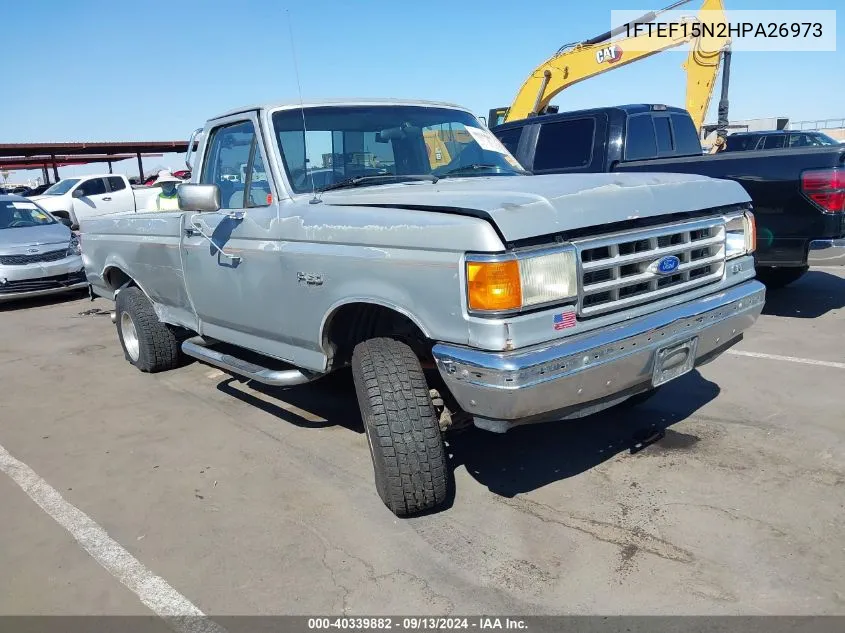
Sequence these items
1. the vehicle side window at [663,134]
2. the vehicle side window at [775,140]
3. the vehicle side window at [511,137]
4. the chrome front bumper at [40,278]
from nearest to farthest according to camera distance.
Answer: the vehicle side window at [663,134], the vehicle side window at [511,137], the chrome front bumper at [40,278], the vehicle side window at [775,140]

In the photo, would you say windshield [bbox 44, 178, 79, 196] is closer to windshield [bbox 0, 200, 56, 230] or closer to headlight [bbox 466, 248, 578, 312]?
windshield [bbox 0, 200, 56, 230]

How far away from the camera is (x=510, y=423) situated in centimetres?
275

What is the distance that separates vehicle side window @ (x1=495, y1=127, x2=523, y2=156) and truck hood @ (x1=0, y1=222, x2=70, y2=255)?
6.73 m

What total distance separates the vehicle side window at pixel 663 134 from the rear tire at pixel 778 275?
5.66ft

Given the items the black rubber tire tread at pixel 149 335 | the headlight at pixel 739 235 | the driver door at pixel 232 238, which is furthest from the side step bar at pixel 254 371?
the headlight at pixel 739 235

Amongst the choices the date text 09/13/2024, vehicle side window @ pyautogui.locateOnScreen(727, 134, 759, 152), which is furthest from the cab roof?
vehicle side window @ pyautogui.locateOnScreen(727, 134, 759, 152)

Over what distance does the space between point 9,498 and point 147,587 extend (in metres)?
1.38

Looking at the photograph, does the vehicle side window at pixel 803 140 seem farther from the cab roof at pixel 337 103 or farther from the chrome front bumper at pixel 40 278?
the chrome front bumper at pixel 40 278

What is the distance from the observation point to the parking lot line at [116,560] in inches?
101

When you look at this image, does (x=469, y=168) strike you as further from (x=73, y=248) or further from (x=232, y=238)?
(x=73, y=248)

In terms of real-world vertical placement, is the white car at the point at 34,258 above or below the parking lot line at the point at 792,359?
above

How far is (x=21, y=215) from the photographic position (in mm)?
10648

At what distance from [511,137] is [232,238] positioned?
5.01 m

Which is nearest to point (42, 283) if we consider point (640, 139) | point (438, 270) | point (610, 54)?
point (640, 139)
